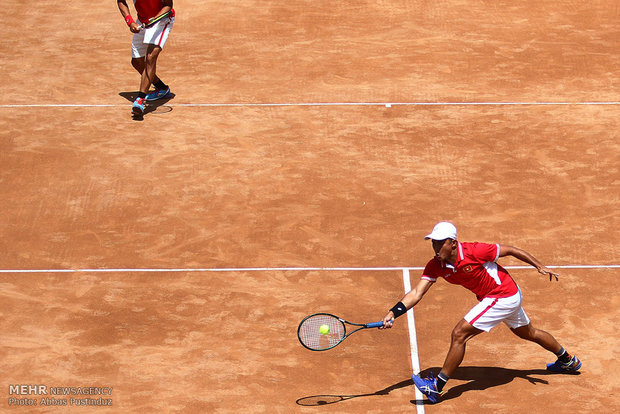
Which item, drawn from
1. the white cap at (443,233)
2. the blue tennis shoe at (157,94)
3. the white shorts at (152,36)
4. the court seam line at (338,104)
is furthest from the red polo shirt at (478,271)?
the blue tennis shoe at (157,94)

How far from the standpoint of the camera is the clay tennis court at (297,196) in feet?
28.5

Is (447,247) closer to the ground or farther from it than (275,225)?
farther from it

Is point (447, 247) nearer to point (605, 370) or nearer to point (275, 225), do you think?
point (605, 370)

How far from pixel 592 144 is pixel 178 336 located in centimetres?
680

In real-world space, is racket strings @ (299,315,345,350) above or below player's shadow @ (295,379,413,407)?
above

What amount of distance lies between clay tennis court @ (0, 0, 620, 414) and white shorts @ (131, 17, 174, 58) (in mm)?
946

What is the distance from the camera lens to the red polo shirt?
26.1ft

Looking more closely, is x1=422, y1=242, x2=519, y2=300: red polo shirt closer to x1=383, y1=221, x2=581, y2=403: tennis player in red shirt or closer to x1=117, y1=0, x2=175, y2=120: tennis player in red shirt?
x1=383, y1=221, x2=581, y2=403: tennis player in red shirt

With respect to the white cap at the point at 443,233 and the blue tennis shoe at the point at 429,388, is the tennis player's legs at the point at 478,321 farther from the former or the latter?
the white cap at the point at 443,233

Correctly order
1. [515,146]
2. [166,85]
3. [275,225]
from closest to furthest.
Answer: [275,225] < [515,146] < [166,85]

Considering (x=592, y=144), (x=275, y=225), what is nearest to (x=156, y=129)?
(x=275, y=225)

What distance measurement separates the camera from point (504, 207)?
11.5m

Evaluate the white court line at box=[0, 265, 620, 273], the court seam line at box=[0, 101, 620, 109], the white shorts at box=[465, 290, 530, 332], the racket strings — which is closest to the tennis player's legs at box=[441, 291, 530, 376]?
the white shorts at box=[465, 290, 530, 332]

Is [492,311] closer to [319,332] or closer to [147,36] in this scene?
[319,332]
